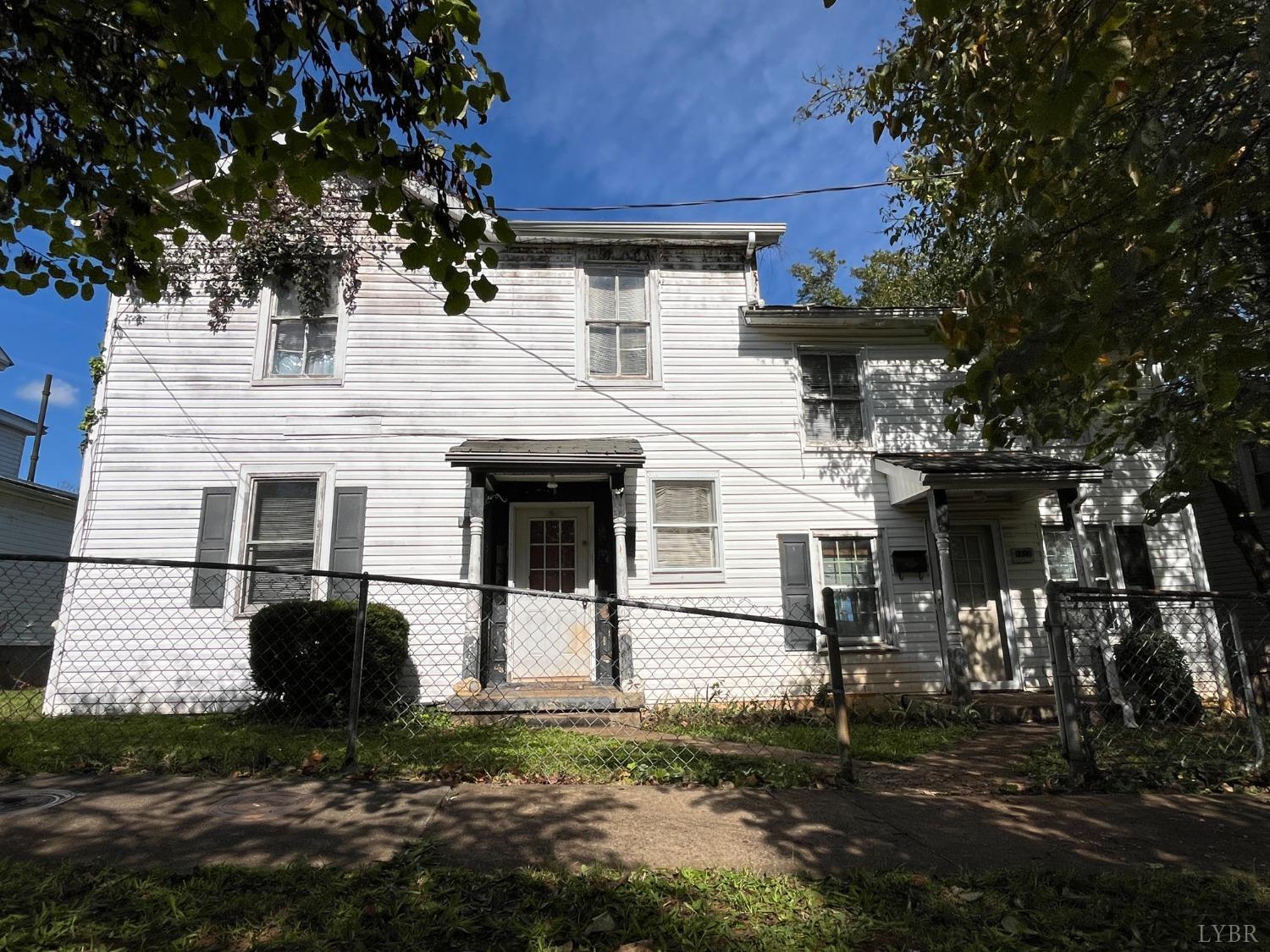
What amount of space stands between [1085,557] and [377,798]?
9.16 meters

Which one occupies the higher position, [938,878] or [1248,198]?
[1248,198]

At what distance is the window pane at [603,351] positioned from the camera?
10.1 metres

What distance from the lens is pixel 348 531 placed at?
9031 millimetres

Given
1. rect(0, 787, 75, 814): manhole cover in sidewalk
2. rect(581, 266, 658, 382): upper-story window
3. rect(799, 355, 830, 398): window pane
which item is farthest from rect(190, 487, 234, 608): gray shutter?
rect(799, 355, 830, 398): window pane

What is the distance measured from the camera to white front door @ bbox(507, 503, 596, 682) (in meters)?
9.13

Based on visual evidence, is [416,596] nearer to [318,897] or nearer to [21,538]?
[318,897]

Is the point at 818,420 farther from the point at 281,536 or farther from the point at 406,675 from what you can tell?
the point at 281,536

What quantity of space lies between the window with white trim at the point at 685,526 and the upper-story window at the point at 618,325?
1.73 meters

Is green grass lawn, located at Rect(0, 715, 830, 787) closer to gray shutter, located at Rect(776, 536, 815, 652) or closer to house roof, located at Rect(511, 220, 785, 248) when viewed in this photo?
gray shutter, located at Rect(776, 536, 815, 652)

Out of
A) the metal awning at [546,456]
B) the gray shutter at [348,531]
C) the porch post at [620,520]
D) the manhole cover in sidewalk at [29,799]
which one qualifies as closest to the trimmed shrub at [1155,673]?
the porch post at [620,520]

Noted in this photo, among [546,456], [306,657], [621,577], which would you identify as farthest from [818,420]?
[306,657]

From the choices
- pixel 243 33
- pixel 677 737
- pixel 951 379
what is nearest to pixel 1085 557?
pixel 951 379

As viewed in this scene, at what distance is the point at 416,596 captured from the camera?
8930mm

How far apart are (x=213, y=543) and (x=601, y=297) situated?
6.24 metres
